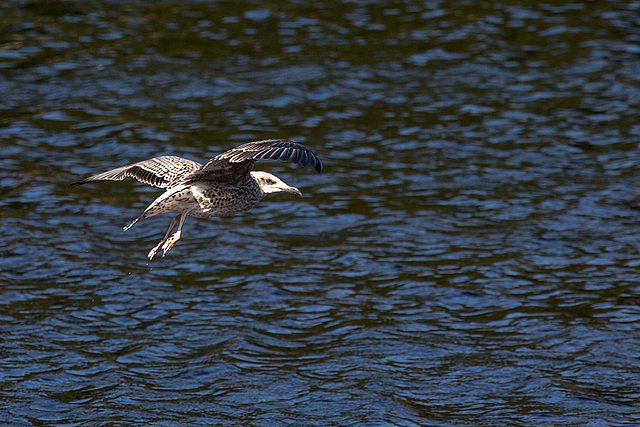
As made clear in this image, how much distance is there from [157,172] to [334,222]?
12.4 feet

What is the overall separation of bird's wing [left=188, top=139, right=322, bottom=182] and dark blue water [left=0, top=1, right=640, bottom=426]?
2174mm

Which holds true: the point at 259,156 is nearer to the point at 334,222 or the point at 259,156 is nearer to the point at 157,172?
the point at 157,172

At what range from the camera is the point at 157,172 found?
347 inches

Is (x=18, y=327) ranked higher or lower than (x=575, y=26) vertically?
lower

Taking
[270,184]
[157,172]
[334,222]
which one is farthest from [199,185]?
[334,222]

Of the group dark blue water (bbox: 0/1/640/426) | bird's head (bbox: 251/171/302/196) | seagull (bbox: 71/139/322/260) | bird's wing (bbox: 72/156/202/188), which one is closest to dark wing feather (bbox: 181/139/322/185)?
seagull (bbox: 71/139/322/260)

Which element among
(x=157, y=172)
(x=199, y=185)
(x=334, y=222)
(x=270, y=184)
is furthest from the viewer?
(x=334, y=222)

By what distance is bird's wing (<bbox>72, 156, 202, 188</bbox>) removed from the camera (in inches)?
339

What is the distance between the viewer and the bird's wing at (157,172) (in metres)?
8.62

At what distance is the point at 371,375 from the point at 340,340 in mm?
693

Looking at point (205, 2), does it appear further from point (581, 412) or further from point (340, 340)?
point (581, 412)

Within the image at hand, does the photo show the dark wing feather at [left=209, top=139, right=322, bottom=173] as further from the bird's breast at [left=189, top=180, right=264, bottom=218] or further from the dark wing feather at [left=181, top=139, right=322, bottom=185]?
the bird's breast at [left=189, top=180, right=264, bottom=218]

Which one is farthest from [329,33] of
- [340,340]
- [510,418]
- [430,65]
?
[510,418]

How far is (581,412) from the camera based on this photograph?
887 cm
